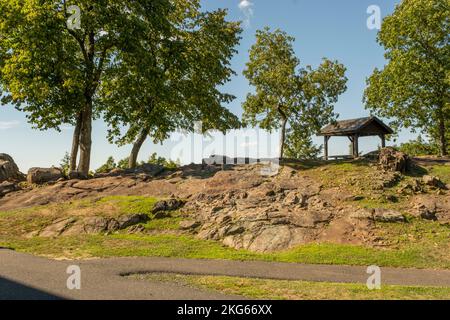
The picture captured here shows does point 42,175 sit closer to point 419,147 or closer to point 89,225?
point 89,225

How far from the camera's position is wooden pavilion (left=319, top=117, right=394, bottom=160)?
40438 millimetres

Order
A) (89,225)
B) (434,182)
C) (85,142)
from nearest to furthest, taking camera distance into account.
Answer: (89,225), (434,182), (85,142)

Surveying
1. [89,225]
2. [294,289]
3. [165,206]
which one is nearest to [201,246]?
[165,206]

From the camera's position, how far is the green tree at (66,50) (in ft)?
102

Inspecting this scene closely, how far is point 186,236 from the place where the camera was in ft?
73.8

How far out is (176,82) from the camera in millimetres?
38656

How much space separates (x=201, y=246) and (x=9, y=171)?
2514 cm

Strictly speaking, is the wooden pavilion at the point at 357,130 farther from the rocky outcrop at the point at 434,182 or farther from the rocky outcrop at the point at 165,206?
the rocky outcrop at the point at 165,206

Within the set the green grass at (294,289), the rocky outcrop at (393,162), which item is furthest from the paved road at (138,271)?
the rocky outcrop at (393,162)

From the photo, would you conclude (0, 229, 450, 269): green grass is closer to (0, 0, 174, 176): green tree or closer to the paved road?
the paved road

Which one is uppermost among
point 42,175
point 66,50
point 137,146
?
point 66,50
